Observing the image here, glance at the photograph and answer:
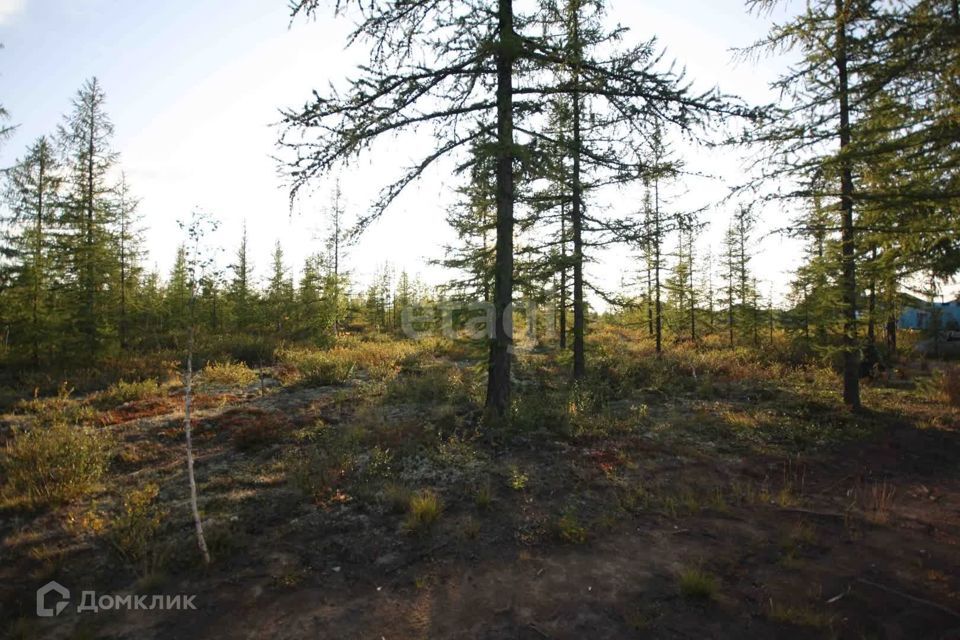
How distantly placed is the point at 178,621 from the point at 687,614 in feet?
16.2

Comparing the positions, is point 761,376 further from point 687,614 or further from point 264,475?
point 264,475

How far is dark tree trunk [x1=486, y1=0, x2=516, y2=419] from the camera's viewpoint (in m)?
8.38

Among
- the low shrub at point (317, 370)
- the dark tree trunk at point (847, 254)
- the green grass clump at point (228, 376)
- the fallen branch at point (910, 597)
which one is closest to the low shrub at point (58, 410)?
the green grass clump at point (228, 376)

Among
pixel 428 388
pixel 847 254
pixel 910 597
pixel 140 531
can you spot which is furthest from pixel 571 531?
pixel 847 254

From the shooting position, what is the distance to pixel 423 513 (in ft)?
18.8

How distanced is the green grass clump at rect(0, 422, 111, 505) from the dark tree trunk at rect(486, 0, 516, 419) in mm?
7233

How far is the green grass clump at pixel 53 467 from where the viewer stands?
6.36m

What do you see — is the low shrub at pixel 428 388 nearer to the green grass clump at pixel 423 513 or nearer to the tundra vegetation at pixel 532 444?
the tundra vegetation at pixel 532 444

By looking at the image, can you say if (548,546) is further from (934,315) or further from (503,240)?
(934,315)

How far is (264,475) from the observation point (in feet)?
24.0

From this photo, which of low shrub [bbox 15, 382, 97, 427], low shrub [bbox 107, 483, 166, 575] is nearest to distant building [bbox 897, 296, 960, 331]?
low shrub [bbox 107, 483, 166, 575]

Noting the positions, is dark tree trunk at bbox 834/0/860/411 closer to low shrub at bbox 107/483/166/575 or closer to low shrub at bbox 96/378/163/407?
low shrub at bbox 107/483/166/575

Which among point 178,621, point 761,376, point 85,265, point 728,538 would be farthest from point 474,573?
point 85,265

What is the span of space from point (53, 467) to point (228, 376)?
835 centimetres
